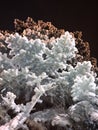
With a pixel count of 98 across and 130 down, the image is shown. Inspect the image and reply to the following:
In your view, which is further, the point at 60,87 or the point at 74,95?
the point at 60,87

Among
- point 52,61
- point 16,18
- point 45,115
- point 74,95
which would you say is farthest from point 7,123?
point 16,18

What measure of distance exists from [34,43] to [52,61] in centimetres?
46

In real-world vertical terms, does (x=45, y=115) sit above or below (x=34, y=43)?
below

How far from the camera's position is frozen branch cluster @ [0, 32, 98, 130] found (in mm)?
6156

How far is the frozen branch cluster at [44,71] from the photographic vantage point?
6156 mm

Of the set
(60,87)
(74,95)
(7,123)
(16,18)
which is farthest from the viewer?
(16,18)

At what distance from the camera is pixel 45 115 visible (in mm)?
6039

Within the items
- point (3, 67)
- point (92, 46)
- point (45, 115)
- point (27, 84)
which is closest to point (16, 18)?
point (92, 46)

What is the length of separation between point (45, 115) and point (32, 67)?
1.21 m

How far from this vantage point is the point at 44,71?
695 cm

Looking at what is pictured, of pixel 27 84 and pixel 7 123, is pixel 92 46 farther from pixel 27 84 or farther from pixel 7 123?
pixel 7 123

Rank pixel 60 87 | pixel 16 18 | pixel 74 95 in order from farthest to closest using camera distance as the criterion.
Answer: pixel 16 18 < pixel 60 87 < pixel 74 95

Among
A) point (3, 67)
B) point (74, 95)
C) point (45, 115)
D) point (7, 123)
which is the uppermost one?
point (3, 67)

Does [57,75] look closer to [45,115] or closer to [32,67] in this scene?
[32,67]
